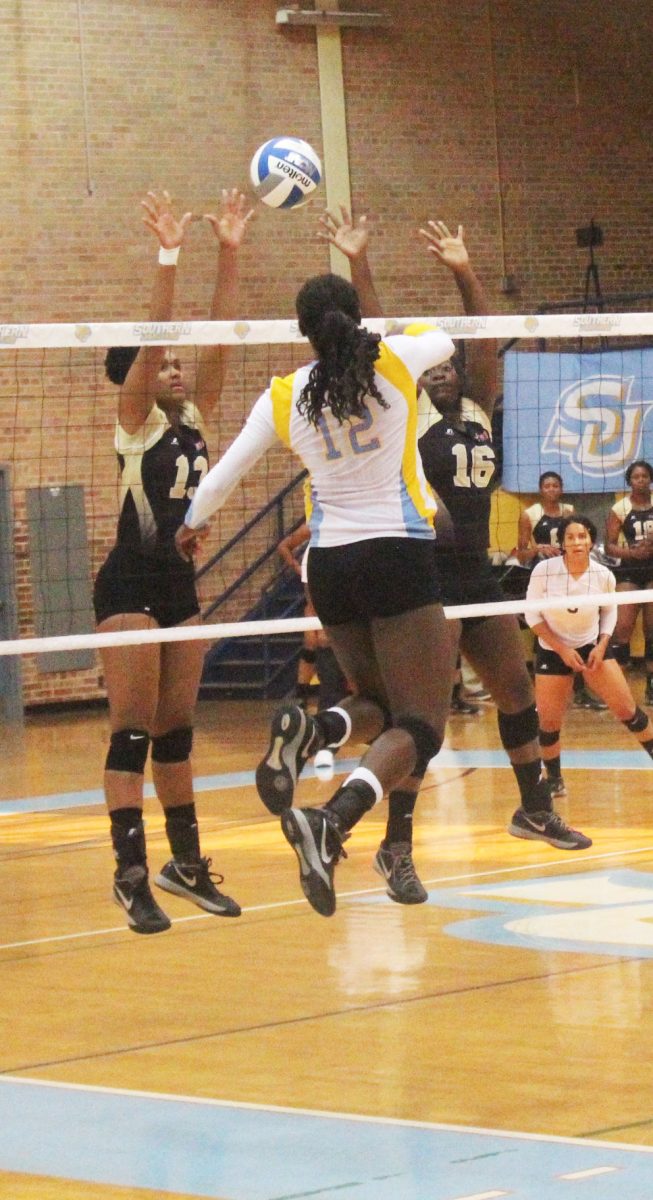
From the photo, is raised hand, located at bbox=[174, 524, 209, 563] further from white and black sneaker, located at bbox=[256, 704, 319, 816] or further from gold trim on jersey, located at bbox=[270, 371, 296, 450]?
white and black sneaker, located at bbox=[256, 704, 319, 816]

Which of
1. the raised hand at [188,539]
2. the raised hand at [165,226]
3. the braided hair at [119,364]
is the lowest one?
the raised hand at [188,539]

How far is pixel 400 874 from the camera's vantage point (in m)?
6.05

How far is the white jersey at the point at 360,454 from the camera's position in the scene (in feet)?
18.0

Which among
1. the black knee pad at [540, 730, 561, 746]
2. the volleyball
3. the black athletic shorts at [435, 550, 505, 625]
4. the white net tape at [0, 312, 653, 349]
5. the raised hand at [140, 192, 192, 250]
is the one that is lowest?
the black knee pad at [540, 730, 561, 746]

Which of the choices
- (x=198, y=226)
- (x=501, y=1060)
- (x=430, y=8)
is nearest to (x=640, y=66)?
(x=430, y=8)

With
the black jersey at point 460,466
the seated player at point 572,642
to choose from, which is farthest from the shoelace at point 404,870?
the seated player at point 572,642

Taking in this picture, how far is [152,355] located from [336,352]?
0.97m

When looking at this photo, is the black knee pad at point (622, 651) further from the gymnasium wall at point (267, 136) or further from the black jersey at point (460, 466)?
the black jersey at point (460, 466)

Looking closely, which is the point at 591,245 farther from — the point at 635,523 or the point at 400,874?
the point at 400,874

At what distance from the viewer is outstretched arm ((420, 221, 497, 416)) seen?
A: 22.0ft

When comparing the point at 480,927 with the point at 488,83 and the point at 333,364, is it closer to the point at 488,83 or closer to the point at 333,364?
the point at 333,364

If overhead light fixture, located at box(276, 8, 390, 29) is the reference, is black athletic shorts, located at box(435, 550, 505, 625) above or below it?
below

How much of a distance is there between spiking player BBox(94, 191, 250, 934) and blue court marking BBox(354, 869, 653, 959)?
1188mm

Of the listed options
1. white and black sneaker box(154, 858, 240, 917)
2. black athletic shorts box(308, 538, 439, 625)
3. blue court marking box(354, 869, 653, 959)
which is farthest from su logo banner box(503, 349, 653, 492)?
black athletic shorts box(308, 538, 439, 625)
